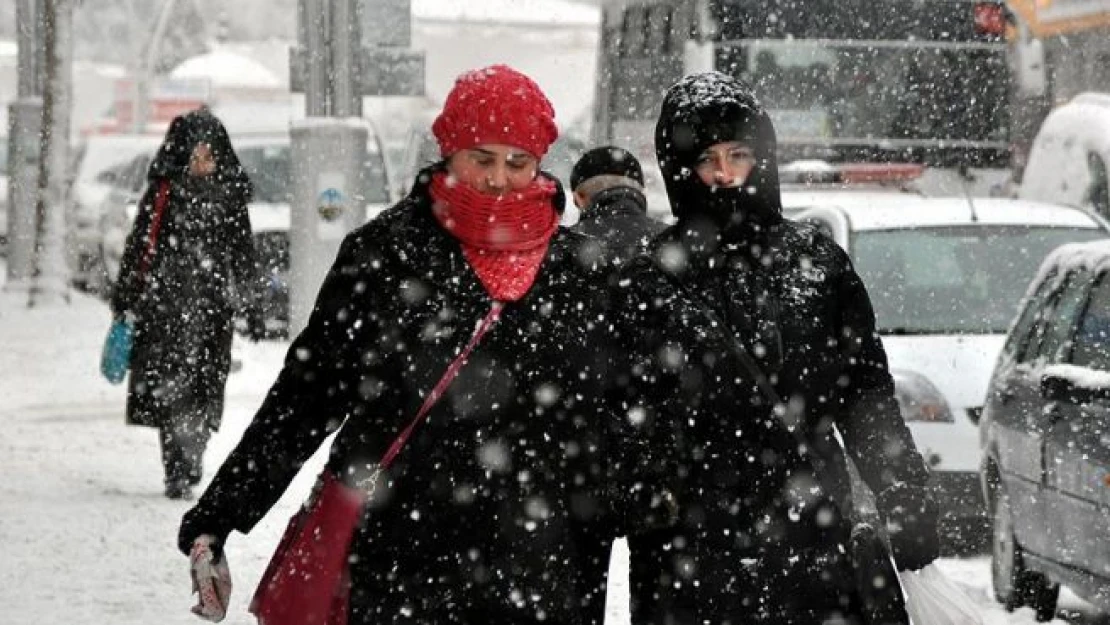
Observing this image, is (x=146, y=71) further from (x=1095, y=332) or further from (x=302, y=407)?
(x=302, y=407)

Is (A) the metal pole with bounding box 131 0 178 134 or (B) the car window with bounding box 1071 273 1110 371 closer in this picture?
(B) the car window with bounding box 1071 273 1110 371

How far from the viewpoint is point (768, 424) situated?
15.7ft

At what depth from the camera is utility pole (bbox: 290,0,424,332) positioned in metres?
12.5

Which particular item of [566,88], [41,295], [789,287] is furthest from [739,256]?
[566,88]

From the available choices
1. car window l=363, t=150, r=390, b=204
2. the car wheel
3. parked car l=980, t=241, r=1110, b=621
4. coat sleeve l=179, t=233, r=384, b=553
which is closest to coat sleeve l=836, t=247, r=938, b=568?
coat sleeve l=179, t=233, r=384, b=553

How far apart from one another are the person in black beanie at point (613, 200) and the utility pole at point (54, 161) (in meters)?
18.1

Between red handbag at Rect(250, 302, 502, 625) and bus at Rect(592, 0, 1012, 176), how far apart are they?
16076 mm

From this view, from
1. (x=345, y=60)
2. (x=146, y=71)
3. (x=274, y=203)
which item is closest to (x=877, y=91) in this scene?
(x=274, y=203)

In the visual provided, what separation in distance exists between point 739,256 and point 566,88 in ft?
165

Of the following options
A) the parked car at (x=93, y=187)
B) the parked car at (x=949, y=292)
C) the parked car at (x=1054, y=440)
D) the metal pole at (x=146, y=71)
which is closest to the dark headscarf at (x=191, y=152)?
the parked car at (x=949, y=292)

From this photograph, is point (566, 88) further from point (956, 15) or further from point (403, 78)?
point (403, 78)

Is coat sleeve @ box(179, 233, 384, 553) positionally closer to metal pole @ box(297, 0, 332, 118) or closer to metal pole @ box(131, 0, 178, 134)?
metal pole @ box(297, 0, 332, 118)

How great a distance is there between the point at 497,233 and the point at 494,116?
0.78 feet

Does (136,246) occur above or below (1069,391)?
below
